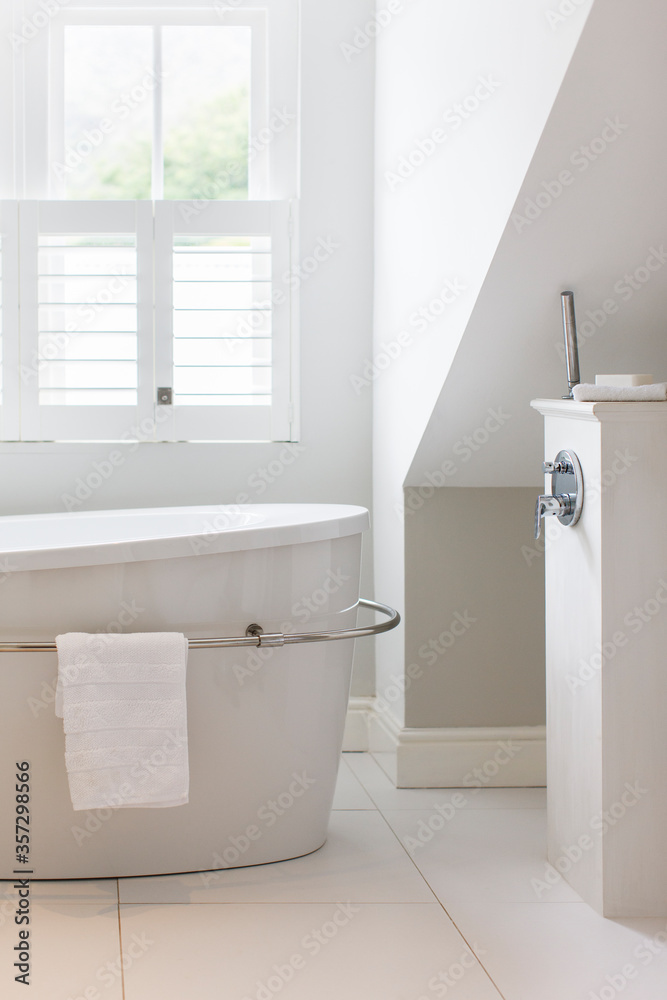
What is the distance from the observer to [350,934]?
5.73ft

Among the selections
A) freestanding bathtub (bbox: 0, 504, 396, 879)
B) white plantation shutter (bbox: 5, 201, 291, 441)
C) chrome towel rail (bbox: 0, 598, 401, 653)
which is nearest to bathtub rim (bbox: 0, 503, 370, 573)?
freestanding bathtub (bbox: 0, 504, 396, 879)

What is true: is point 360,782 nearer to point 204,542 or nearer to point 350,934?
point 350,934

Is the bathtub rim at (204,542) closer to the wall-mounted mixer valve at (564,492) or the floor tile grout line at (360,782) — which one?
the wall-mounted mixer valve at (564,492)

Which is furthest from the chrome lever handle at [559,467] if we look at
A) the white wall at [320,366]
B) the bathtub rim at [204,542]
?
the white wall at [320,366]

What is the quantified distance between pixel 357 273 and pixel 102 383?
0.80 metres

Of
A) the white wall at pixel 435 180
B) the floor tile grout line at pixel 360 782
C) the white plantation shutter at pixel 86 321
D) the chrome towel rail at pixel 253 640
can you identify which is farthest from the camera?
the white plantation shutter at pixel 86 321

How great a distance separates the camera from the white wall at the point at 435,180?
5.54 ft

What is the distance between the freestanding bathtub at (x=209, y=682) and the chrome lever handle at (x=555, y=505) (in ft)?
1.31

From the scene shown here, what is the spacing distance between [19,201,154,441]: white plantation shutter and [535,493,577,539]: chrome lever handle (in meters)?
1.27

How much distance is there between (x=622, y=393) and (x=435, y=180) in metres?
0.79

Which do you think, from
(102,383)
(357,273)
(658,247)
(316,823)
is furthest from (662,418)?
(102,383)

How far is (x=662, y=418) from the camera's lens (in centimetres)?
176

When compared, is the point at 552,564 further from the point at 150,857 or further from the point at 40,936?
the point at 40,936

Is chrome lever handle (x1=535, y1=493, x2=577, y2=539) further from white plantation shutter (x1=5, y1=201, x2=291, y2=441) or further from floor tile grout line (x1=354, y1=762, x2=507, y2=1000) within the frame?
white plantation shutter (x1=5, y1=201, x2=291, y2=441)
